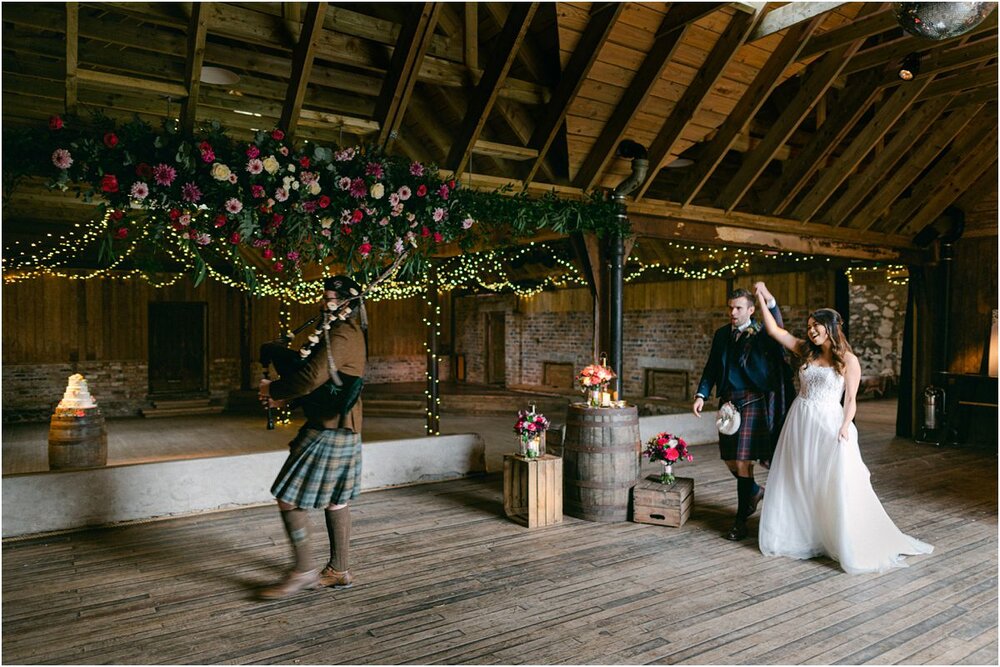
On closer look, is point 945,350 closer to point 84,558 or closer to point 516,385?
point 516,385

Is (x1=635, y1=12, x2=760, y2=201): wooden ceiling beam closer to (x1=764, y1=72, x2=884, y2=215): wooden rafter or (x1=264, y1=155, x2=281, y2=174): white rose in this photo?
(x1=764, y1=72, x2=884, y2=215): wooden rafter

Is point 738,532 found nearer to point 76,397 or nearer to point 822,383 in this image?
point 822,383

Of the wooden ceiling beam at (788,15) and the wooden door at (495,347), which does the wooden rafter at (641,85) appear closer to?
the wooden ceiling beam at (788,15)

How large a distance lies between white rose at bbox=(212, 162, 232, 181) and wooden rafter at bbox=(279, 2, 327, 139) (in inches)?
29.9

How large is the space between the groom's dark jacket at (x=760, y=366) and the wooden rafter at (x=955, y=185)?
5857 mm

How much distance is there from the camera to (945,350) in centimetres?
915

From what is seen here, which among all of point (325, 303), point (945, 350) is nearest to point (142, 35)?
point (325, 303)

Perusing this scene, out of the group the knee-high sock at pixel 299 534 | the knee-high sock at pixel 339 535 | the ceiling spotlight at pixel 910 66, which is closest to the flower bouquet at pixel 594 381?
the knee-high sock at pixel 339 535

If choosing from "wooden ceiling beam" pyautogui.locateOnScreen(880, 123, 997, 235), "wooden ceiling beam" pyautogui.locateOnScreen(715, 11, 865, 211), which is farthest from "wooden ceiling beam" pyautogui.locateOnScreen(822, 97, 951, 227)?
"wooden ceiling beam" pyautogui.locateOnScreen(715, 11, 865, 211)

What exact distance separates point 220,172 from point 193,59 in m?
0.88

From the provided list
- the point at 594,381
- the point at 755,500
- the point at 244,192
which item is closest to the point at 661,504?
the point at 755,500

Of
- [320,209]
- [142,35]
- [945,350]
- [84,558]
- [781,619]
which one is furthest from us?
[945,350]

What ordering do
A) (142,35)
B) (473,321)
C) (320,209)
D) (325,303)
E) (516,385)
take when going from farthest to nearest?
1. (473,321)
2. (516,385)
3. (142,35)
4. (320,209)
5. (325,303)

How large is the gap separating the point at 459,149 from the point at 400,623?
4.05 meters
